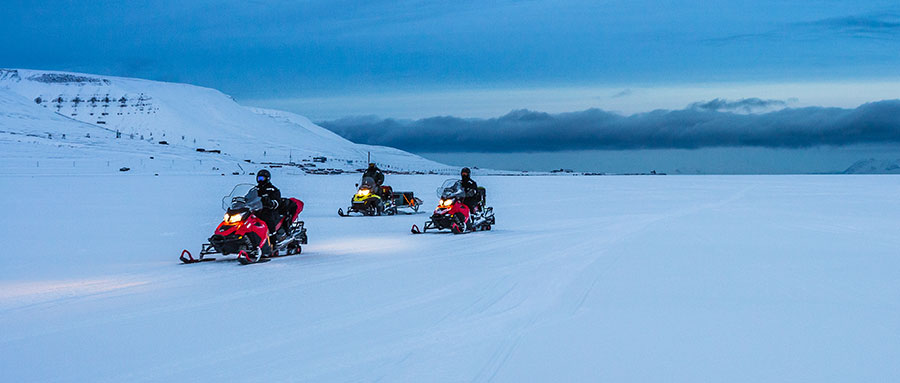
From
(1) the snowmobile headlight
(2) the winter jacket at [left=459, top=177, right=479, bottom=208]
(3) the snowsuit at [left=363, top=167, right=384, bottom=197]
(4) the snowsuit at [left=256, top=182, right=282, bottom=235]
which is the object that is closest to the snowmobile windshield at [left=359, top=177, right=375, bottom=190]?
(3) the snowsuit at [left=363, top=167, right=384, bottom=197]

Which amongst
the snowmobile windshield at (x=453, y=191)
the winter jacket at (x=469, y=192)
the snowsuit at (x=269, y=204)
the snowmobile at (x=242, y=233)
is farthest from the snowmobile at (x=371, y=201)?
the snowmobile at (x=242, y=233)

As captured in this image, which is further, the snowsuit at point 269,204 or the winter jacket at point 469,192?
the winter jacket at point 469,192

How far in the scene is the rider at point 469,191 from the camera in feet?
62.6

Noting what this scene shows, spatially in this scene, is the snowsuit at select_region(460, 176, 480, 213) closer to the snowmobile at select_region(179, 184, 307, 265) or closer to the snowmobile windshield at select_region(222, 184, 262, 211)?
the snowmobile at select_region(179, 184, 307, 265)

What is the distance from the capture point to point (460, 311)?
8.14m

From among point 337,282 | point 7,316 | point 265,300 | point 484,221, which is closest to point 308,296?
point 265,300

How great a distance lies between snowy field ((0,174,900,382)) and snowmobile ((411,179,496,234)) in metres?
1.73

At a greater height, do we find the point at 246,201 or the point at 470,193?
the point at 246,201

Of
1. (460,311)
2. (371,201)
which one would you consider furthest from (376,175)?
(460,311)

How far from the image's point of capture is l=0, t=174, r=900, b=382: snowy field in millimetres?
5879

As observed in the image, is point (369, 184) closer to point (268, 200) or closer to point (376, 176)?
point (376, 176)

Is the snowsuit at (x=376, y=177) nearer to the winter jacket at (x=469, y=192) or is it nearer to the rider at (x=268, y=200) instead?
the winter jacket at (x=469, y=192)

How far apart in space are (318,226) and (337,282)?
35.3 ft

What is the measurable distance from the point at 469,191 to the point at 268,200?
23.0ft
